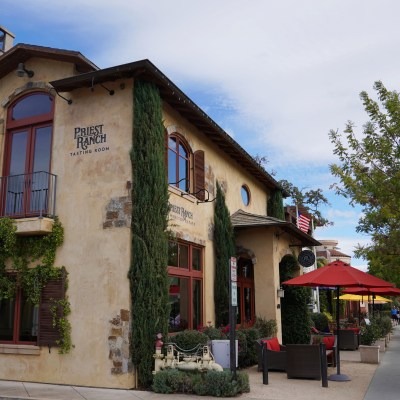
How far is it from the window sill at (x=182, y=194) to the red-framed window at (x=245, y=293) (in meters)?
4.65

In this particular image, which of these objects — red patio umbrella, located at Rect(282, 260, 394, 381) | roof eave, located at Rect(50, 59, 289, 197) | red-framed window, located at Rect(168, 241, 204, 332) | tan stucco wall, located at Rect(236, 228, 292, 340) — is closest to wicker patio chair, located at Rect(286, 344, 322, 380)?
red patio umbrella, located at Rect(282, 260, 394, 381)

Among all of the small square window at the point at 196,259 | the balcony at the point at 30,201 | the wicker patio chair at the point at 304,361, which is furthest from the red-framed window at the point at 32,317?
the wicker patio chair at the point at 304,361

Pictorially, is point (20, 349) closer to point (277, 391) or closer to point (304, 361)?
point (277, 391)

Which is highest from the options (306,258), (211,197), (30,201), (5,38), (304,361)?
(5,38)

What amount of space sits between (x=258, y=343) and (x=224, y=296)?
2.99 metres

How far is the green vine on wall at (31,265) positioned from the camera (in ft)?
35.7

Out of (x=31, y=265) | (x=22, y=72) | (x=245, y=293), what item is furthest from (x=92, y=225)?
(x=245, y=293)

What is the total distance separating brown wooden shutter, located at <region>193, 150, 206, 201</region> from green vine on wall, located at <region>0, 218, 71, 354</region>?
4217 mm

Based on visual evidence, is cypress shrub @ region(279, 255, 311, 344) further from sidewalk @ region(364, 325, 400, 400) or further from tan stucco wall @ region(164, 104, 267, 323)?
tan stucco wall @ region(164, 104, 267, 323)

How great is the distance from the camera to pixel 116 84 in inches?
449

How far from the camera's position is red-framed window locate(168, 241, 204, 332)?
12227 millimetres

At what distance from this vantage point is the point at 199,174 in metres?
14.0

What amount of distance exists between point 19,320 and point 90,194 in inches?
137

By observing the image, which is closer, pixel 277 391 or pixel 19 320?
pixel 277 391
